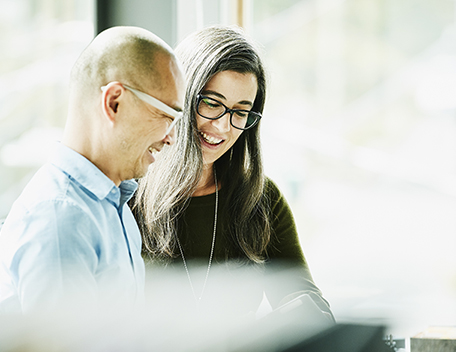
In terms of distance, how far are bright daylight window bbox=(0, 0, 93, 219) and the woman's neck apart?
715 mm

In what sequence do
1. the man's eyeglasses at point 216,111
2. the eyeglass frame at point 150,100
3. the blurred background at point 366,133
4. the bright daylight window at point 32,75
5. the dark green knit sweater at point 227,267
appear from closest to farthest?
the eyeglass frame at point 150,100
the man's eyeglasses at point 216,111
the dark green knit sweater at point 227,267
the bright daylight window at point 32,75
the blurred background at point 366,133

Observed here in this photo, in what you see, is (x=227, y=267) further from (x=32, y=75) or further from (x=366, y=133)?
(x=366, y=133)

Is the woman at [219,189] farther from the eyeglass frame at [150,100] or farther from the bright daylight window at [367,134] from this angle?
the bright daylight window at [367,134]

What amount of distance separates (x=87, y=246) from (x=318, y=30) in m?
2.15

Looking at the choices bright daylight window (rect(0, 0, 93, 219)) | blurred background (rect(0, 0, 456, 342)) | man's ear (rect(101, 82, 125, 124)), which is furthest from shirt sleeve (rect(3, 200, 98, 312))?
blurred background (rect(0, 0, 456, 342))

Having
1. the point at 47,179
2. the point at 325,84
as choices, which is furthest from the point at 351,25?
the point at 47,179

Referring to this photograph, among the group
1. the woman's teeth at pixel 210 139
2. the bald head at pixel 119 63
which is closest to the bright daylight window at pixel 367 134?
the woman's teeth at pixel 210 139

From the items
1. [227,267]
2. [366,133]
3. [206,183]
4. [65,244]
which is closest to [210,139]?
[206,183]

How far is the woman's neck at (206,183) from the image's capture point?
1.62 meters

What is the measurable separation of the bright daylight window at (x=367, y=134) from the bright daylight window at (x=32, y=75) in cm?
94

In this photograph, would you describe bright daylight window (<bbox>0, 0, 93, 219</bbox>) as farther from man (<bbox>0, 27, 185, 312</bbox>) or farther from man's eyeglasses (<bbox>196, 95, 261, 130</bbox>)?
man (<bbox>0, 27, 185, 312</bbox>)

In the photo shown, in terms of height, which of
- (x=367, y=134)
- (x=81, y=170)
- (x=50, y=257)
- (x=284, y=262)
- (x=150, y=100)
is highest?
(x=150, y=100)

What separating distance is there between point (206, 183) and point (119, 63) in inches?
33.8

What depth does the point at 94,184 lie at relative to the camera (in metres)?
0.83
